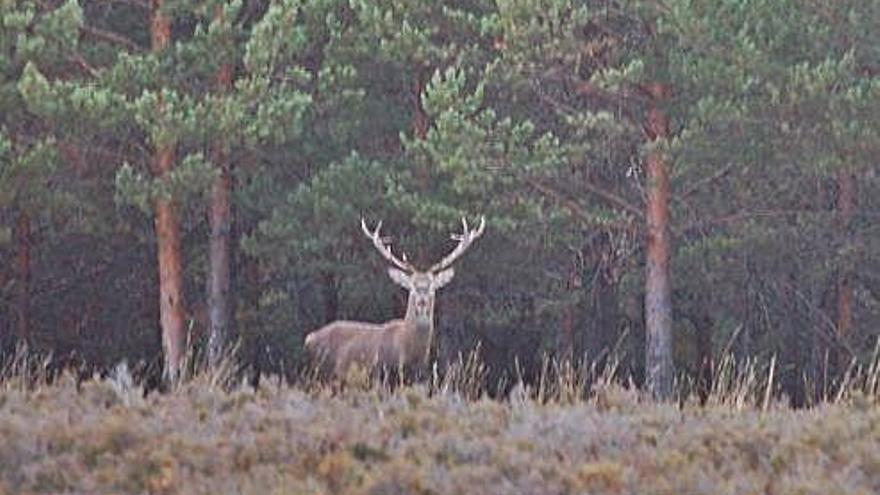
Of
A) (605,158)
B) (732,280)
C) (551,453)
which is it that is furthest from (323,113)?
(551,453)

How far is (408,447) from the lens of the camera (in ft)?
27.1

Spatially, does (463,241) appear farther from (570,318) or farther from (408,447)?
(408,447)

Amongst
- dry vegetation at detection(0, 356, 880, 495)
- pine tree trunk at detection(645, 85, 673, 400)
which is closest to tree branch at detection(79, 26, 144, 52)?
pine tree trunk at detection(645, 85, 673, 400)

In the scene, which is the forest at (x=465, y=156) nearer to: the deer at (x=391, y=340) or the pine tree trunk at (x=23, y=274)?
the pine tree trunk at (x=23, y=274)

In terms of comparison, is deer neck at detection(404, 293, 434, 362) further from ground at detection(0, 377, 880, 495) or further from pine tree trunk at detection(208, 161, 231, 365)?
ground at detection(0, 377, 880, 495)

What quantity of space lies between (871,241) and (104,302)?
11.7m

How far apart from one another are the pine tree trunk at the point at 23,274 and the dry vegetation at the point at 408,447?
49.7 ft

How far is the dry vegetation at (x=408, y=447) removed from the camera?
7.46 m

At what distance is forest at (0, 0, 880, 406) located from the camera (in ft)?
66.9

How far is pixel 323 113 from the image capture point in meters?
22.6

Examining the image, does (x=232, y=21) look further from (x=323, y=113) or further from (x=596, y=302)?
(x=596, y=302)

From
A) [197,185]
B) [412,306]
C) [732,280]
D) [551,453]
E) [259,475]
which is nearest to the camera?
[259,475]

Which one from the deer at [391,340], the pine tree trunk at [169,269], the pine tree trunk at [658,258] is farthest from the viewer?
the pine tree trunk at [658,258]

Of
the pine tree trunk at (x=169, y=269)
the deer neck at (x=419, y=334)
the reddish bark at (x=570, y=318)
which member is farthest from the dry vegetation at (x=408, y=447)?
the reddish bark at (x=570, y=318)
